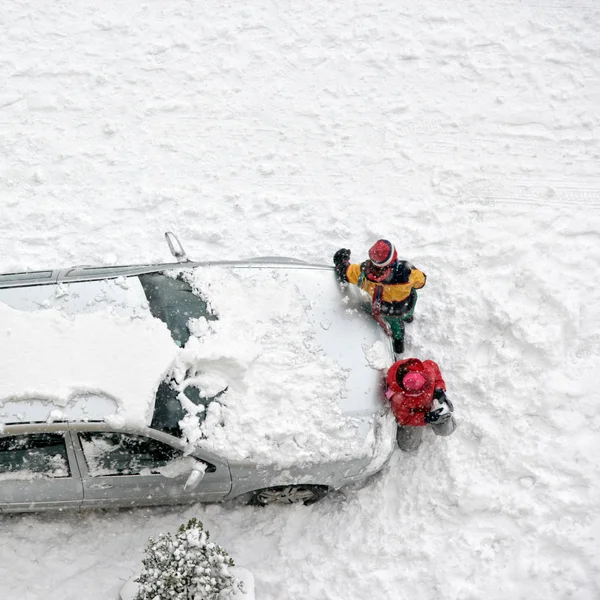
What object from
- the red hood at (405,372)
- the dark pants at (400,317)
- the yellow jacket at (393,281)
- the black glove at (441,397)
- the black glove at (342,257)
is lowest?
the black glove at (441,397)

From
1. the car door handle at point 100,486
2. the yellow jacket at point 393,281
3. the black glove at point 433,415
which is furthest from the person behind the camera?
the yellow jacket at point 393,281

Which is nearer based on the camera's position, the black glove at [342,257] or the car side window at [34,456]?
the car side window at [34,456]

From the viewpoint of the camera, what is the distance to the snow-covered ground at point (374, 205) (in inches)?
193

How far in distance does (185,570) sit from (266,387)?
1.35 m

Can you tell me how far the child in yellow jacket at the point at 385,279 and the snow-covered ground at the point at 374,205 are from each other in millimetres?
674

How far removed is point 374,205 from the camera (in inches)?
255

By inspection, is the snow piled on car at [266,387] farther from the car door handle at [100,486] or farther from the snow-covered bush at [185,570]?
the car door handle at [100,486]

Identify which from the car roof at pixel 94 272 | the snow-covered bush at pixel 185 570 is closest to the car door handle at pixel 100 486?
the snow-covered bush at pixel 185 570

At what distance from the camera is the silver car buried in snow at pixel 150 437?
13.6 feet

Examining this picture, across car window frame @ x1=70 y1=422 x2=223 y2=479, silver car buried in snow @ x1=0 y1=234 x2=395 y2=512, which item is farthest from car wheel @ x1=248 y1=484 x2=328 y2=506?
car window frame @ x1=70 y1=422 x2=223 y2=479

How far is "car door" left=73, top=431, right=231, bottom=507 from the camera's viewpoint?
4215mm

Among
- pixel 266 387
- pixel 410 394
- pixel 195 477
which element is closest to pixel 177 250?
pixel 266 387

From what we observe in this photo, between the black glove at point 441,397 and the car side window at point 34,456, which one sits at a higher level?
the black glove at point 441,397

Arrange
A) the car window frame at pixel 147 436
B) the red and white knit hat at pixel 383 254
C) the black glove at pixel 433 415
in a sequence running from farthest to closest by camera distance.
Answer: the red and white knit hat at pixel 383 254 < the black glove at pixel 433 415 < the car window frame at pixel 147 436
